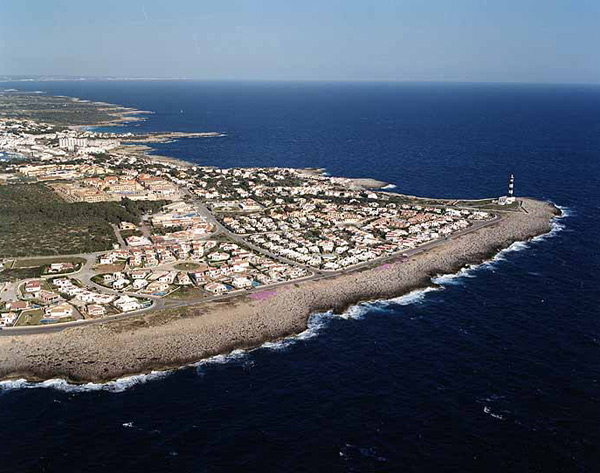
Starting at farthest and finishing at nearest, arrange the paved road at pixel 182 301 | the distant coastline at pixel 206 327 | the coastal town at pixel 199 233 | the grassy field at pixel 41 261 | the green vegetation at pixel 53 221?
the green vegetation at pixel 53 221 < the grassy field at pixel 41 261 < the coastal town at pixel 199 233 < the paved road at pixel 182 301 < the distant coastline at pixel 206 327

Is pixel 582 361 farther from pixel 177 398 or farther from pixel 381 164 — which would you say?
pixel 381 164

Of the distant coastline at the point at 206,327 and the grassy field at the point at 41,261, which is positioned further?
the grassy field at the point at 41,261

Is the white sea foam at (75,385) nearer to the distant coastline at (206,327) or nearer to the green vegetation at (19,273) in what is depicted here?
the distant coastline at (206,327)

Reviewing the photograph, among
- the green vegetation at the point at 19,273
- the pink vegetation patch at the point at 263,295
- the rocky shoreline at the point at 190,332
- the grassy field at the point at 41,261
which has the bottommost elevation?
the rocky shoreline at the point at 190,332

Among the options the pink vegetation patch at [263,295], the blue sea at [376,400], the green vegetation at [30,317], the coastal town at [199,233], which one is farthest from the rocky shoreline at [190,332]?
the coastal town at [199,233]

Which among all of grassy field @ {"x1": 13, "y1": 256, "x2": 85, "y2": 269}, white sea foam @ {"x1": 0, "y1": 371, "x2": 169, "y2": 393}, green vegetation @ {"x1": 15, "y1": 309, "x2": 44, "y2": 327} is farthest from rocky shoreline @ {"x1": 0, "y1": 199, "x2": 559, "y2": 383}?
grassy field @ {"x1": 13, "y1": 256, "x2": 85, "y2": 269}

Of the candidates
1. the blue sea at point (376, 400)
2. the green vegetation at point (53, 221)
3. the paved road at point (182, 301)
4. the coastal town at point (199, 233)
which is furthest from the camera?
the green vegetation at point (53, 221)

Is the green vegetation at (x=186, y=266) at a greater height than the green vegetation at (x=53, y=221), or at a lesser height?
lesser
